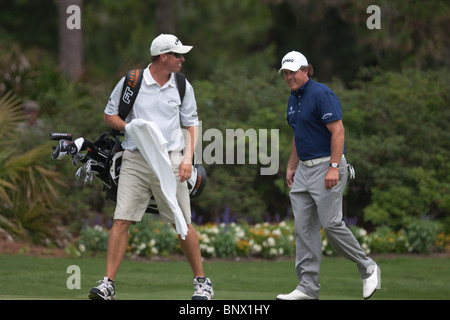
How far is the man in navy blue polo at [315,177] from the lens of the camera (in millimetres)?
6691

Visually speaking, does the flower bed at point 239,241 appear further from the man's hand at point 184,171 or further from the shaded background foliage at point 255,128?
the man's hand at point 184,171

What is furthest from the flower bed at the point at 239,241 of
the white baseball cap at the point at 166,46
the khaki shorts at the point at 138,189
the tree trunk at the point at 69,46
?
the tree trunk at the point at 69,46

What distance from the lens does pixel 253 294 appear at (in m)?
8.48

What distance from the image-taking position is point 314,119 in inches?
267

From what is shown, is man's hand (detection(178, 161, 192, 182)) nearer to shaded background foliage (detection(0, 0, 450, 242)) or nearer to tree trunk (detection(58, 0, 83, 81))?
shaded background foliage (detection(0, 0, 450, 242))

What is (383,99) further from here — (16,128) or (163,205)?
(163,205)

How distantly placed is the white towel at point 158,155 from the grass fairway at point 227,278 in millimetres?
1341

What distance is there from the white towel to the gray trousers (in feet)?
3.24

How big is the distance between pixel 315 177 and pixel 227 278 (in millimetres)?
3603

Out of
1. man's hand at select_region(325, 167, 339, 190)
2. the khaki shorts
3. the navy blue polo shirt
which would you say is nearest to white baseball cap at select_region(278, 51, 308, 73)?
the navy blue polo shirt

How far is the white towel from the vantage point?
6.38 m
